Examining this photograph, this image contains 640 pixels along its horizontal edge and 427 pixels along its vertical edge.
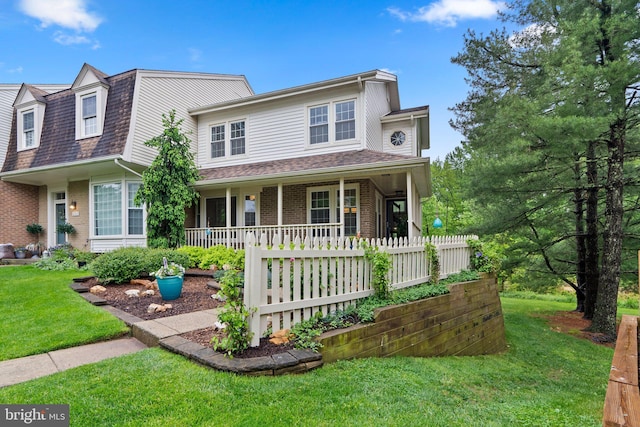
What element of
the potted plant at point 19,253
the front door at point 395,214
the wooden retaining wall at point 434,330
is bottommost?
the wooden retaining wall at point 434,330

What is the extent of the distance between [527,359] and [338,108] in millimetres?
8500

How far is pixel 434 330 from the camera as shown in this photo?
15.3 ft

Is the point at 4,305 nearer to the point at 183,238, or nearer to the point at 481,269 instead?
the point at 183,238

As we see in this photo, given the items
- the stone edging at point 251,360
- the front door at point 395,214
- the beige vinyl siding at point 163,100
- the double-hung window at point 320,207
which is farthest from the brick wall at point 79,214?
the front door at point 395,214

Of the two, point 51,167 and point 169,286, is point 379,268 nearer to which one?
point 169,286

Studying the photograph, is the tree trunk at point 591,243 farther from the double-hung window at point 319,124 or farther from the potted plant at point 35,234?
the potted plant at point 35,234

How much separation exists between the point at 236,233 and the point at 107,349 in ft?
22.8

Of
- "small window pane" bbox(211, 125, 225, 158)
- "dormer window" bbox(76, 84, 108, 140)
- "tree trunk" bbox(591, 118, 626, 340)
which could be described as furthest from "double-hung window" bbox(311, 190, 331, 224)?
"tree trunk" bbox(591, 118, 626, 340)

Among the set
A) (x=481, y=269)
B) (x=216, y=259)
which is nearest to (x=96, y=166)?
(x=216, y=259)

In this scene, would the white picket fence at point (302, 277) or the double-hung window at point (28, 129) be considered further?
the double-hung window at point (28, 129)

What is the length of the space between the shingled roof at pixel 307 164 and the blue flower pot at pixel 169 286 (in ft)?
15.4

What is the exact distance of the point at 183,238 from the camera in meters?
10.2

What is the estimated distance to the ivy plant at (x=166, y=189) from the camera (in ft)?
30.6

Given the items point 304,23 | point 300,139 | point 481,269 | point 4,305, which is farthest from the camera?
point 304,23
